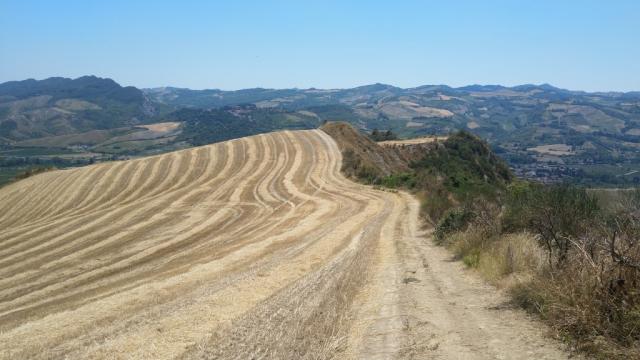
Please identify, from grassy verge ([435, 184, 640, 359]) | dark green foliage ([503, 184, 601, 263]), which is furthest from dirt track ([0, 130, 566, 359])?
dark green foliage ([503, 184, 601, 263])

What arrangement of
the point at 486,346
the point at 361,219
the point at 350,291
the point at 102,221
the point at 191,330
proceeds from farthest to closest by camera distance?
the point at 102,221, the point at 361,219, the point at 350,291, the point at 191,330, the point at 486,346

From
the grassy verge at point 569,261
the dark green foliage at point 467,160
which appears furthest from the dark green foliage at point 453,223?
the dark green foliage at point 467,160

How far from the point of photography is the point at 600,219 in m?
15.0

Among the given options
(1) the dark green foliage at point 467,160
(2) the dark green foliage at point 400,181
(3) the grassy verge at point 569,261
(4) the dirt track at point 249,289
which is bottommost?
(1) the dark green foliage at point 467,160

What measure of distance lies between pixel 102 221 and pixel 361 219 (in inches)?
643

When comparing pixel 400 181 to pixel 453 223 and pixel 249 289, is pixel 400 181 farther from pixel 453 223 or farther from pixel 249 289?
pixel 249 289

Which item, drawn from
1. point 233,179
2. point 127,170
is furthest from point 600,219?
point 127,170

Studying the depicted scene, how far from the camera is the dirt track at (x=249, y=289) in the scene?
1052cm

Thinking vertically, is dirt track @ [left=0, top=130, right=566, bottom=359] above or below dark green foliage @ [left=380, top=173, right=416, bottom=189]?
above

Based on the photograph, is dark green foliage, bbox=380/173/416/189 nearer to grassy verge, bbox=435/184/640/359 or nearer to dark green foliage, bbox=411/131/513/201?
grassy verge, bbox=435/184/640/359

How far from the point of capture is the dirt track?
34.5ft

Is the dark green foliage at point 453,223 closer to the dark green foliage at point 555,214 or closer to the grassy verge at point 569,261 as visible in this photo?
the grassy verge at point 569,261

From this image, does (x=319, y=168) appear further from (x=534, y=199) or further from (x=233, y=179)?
(x=534, y=199)

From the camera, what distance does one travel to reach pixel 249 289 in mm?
15312
